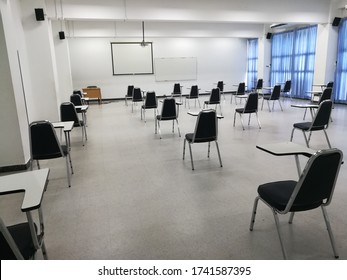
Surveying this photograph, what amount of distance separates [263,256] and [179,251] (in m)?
0.64

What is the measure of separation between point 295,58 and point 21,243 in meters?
12.8

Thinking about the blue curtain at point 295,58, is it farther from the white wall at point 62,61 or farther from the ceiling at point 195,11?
the white wall at point 62,61

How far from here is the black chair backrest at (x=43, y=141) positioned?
3.42m

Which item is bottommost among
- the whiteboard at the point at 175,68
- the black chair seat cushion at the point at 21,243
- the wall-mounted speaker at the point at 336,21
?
the black chair seat cushion at the point at 21,243

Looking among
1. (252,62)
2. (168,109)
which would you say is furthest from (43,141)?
(252,62)

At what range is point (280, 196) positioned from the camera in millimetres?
2098

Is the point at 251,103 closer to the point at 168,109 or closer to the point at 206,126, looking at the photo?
the point at 168,109

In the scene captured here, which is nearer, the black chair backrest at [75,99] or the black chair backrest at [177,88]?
the black chair backrest at [75,99]

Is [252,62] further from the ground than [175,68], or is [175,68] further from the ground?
[252,62]

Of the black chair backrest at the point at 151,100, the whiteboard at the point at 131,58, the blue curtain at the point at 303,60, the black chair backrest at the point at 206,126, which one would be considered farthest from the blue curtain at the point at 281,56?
the black chair backrest at the point at 206,126

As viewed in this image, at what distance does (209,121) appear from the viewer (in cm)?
406

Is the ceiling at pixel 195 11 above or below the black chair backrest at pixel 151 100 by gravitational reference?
above

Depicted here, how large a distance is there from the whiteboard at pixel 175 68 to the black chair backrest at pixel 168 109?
8696 mm

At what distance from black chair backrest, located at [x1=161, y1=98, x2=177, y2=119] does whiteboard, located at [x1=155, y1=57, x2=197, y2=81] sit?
8.70 m
